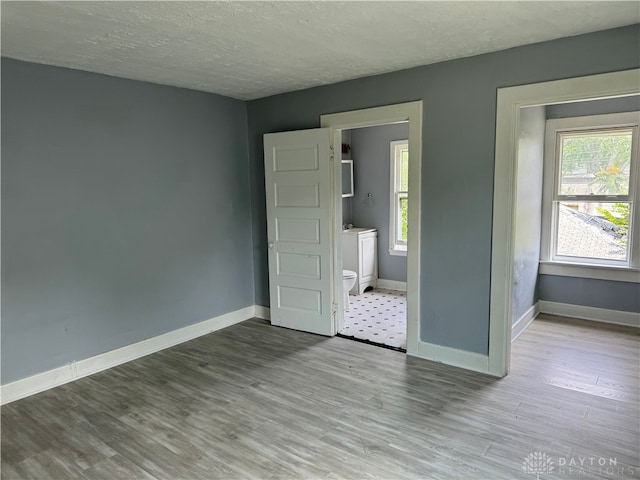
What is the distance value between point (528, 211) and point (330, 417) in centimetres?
286

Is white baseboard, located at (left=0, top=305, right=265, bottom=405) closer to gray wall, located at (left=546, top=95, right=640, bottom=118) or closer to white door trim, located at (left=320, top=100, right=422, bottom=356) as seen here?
white door trim, located at (left=320, top=100, right=422, bottom=356)

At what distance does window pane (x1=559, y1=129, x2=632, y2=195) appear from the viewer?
14.0 ft

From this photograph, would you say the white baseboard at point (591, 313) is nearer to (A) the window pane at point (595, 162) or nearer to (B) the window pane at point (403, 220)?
(A) the window pane at point (595, 162)

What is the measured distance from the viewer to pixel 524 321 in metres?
4.32

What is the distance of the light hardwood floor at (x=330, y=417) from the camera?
7.43ft

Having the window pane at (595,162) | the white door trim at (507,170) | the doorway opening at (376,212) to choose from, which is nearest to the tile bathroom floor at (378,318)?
the doorway opening at (376,212)

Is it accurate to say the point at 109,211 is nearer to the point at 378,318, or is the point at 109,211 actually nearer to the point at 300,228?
the point at 300,228

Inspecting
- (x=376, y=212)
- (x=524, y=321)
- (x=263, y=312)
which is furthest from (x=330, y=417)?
(x=376, y=212)

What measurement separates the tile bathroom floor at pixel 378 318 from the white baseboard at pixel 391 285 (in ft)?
0.28

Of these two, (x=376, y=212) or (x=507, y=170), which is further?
(x=376, y=212)

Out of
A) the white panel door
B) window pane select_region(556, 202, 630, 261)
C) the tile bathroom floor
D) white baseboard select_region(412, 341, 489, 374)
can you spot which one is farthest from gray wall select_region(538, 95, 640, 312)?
Result: the white panel door

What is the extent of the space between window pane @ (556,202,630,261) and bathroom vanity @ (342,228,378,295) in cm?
229

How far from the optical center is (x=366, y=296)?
18.5ft

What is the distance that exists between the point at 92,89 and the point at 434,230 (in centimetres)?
294
